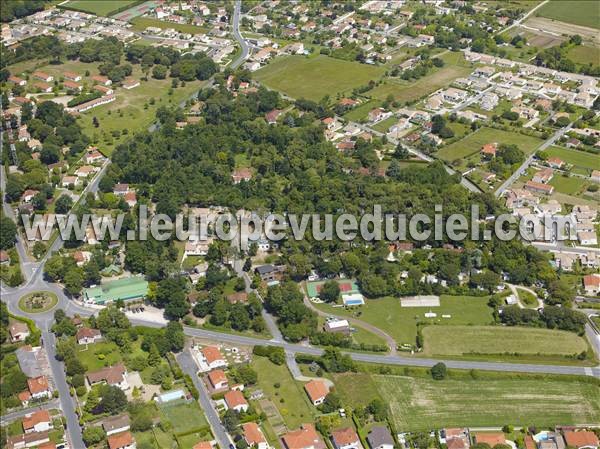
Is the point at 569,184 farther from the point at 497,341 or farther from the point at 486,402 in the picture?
the point at 486,402

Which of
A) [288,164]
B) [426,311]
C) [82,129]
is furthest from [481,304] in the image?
[82,129]

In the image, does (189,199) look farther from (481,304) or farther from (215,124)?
(481,304)

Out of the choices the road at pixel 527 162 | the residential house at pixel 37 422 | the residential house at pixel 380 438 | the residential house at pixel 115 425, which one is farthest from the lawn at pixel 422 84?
the residential house at pixel 37 422

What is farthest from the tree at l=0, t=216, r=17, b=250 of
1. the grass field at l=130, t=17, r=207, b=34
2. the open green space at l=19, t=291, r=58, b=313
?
the grass field at l=130, t=17, r=207, b=34

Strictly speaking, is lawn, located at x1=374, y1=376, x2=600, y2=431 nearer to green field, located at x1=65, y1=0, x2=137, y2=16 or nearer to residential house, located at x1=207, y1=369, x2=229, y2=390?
residential house, located at x1=207, y1=369, x2=229, y2=390

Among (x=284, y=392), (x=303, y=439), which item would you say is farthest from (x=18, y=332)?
(x=303, y=439)

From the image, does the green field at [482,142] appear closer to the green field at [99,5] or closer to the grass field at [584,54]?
the grass field at [584,54]
